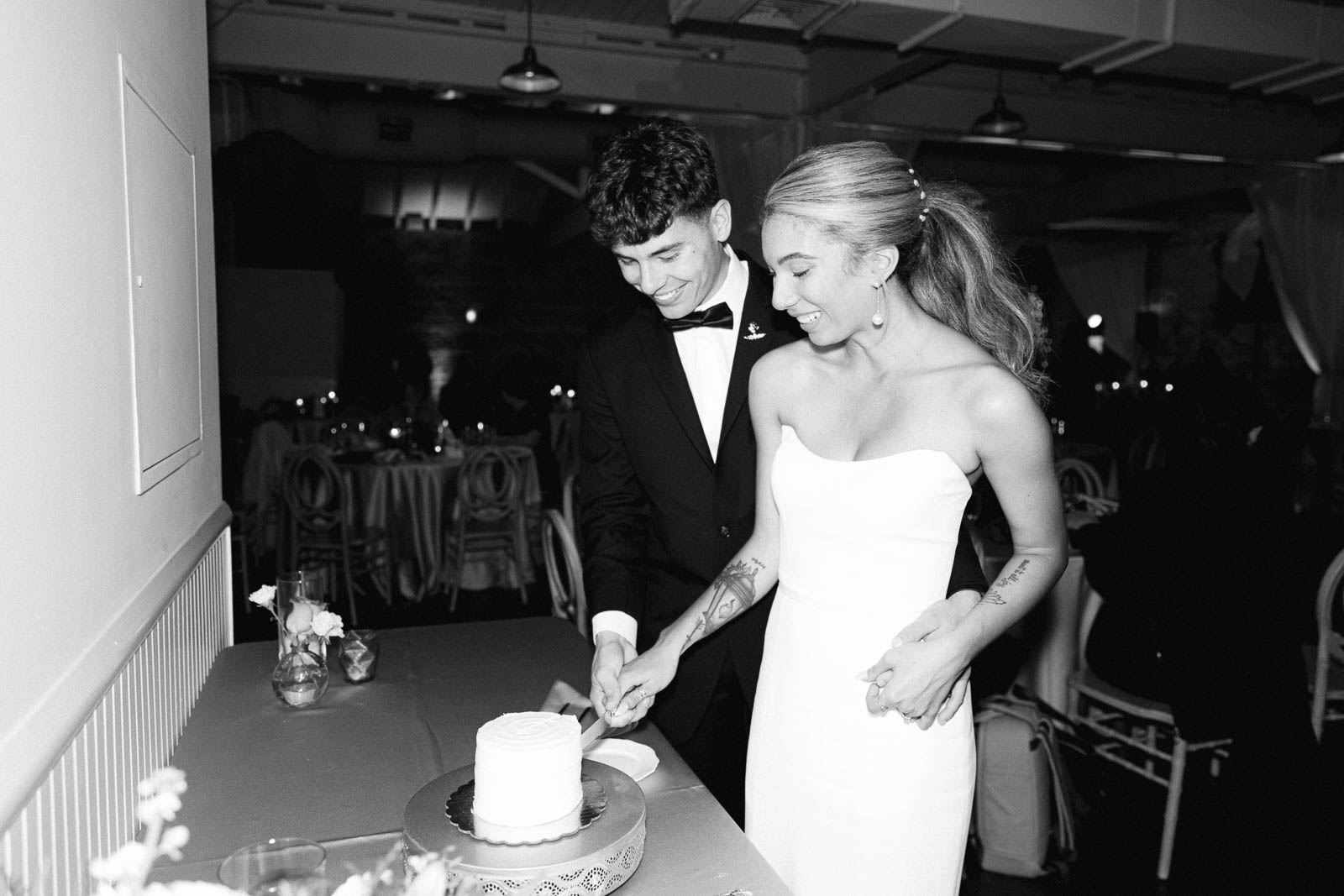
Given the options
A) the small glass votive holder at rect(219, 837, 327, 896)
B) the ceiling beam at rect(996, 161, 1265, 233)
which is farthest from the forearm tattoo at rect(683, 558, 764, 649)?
the ceiling beam at rect(996, 161, 1265, 233)

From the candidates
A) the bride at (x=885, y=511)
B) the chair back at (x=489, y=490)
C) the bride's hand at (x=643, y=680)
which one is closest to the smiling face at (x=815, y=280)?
the bride at (x=885, y=511)

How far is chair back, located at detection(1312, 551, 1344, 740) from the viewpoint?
348 centimetres

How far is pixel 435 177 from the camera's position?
1187 centimetres

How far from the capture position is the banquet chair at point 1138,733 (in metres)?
3.14

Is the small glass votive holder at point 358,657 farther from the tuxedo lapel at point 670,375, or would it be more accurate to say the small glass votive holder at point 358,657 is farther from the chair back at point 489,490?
the chair back at point 489,490

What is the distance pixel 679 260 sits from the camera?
1954 millimetres

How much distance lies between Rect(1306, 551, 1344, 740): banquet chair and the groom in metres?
2.42

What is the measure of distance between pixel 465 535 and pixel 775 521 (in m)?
4.93

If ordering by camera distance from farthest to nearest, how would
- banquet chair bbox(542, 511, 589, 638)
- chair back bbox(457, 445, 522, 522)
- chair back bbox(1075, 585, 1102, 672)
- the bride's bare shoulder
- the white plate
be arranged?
chair back bbox(457, 445, 522, 522)
chair back bbox(1075, 585, 1102, 672)
banquet chair bbox(542, 511, 589, 638)
the bride's bare shoulder
the white plate

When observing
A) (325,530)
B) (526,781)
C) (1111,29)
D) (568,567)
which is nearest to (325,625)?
(526,781)

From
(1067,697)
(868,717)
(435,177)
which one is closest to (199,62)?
(868,717)

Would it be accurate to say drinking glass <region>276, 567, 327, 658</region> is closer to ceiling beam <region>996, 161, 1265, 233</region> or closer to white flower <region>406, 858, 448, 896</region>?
white flower <region>406, 858, 448, 896</region>

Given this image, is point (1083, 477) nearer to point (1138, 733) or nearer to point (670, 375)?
point (1138, 733)

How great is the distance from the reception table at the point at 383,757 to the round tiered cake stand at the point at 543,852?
8 centimetres
